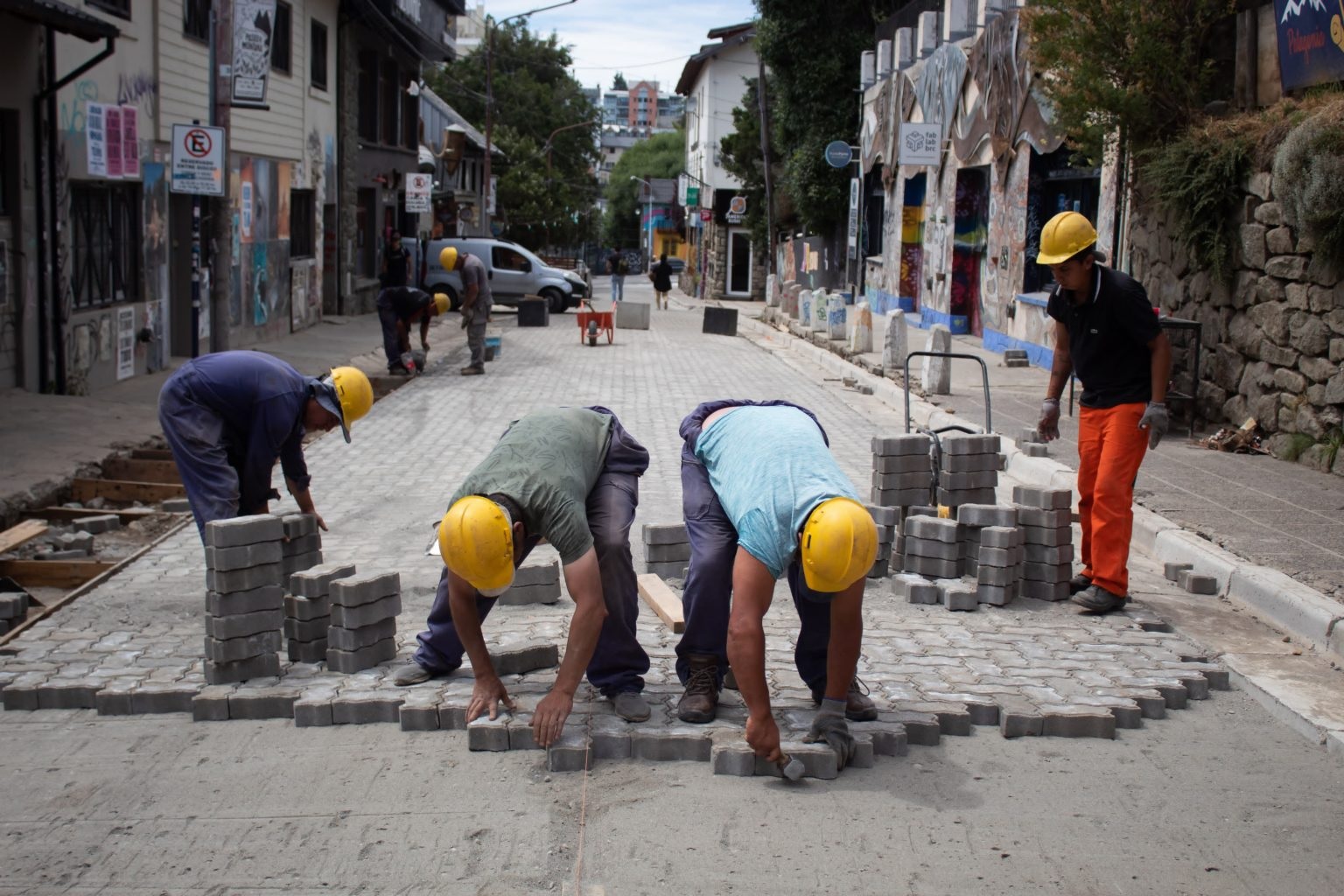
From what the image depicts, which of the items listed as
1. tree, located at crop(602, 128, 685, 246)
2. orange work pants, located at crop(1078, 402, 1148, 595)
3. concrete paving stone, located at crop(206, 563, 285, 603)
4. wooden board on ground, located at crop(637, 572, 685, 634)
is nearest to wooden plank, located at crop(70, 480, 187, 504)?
wooden board on ground, located at crop(637, 572, 685, 634)

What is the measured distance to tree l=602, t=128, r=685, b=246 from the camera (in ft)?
321

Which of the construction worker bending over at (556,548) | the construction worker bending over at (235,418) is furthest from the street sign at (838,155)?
the construction worker bending over at (556,548)

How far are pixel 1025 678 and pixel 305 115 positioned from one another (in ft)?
70.5

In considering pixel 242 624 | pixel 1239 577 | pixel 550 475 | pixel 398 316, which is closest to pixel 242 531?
pixel 242 624

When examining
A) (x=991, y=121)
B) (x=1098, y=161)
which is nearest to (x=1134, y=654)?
(x=1098, y=161)

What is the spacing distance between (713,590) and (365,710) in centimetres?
145

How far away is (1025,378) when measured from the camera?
17031 mm

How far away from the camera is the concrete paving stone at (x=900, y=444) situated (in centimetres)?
762

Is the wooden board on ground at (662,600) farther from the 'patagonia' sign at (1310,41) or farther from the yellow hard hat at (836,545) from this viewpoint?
the 'patagonia' sign at (1310,41)

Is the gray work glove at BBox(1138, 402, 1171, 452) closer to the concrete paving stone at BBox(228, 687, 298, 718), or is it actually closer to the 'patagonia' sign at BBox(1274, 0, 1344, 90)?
the concrete paving stone at BBox(228, 687, 298, 718)

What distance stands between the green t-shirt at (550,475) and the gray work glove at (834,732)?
1050 millimetres

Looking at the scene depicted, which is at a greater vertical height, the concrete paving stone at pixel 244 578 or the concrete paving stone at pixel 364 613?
the concrete paving stone at pixel 244 578

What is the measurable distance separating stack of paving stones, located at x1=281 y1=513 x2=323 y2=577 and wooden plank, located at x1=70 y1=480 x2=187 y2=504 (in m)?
3.93

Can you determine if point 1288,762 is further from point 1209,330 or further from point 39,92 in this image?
point 39,92
